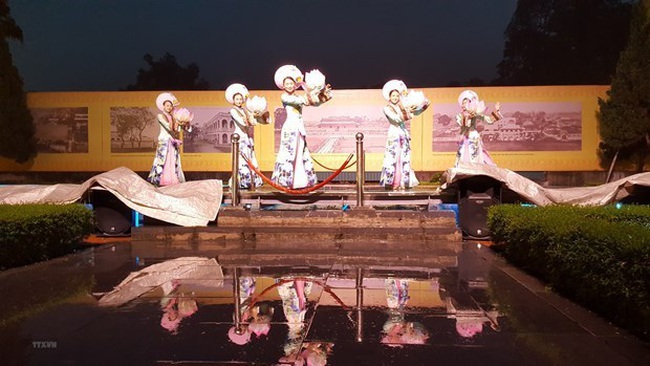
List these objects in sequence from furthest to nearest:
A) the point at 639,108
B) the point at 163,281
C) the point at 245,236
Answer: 1. the point at 639,108
2. the point at 245,236
3. the point at 163,281

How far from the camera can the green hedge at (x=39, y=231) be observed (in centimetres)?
609

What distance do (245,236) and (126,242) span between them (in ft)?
6.11

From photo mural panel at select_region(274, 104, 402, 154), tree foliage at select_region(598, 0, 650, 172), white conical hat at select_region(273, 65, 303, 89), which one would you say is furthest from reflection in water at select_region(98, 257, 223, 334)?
tree foliage at select_region(598, 0, 650, 172)

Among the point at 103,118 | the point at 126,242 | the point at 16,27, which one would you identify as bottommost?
the point at 126,242

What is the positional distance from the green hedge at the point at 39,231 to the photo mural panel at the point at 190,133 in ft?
37.2

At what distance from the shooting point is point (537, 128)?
18188 millimetres

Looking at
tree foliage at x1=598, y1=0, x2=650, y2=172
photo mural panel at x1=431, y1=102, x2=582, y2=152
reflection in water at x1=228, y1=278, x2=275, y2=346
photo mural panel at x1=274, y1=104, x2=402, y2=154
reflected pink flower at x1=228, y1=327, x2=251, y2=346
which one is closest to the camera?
reflected pink flower at x1=228, y1=327, x2=251, y2=346

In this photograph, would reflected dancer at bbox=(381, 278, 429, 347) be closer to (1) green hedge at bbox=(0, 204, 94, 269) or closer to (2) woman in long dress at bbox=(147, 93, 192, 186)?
(1) green hedge at bbox=(0, 204, 94, 269)

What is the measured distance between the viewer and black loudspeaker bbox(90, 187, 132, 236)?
903 cm

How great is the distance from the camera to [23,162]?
1906 centimetres

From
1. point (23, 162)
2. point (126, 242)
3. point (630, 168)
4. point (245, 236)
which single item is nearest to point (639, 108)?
point (630, 168)

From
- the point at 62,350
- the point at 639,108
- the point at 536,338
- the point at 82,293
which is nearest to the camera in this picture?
the point at 62,350

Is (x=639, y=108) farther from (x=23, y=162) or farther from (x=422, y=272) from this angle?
(x=23, y=162)

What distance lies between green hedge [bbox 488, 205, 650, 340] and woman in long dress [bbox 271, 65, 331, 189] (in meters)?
5.30
